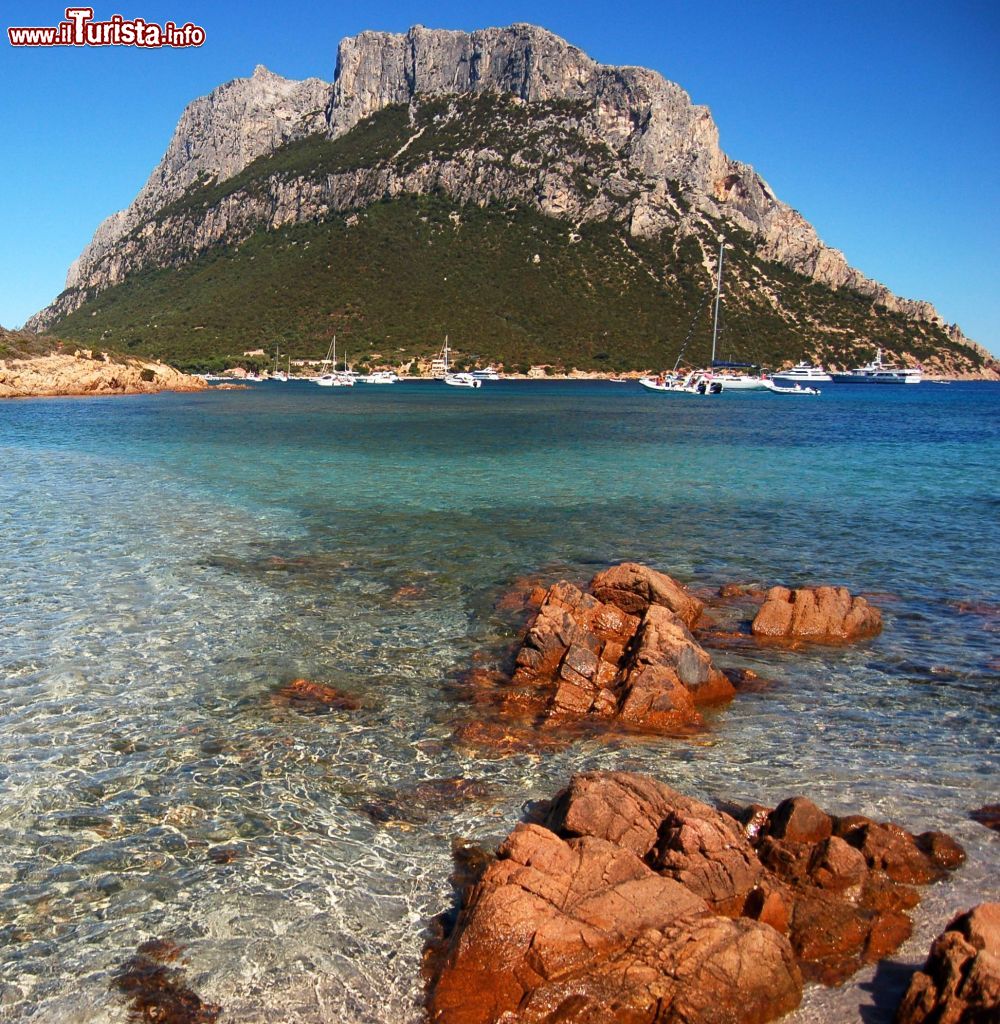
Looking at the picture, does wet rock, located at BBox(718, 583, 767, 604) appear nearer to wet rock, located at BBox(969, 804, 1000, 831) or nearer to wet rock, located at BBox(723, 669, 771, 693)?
wet rock, located at BBox(723, 669, 771, 693)

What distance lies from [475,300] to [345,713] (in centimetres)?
12267

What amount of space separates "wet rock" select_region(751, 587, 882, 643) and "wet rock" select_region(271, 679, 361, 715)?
643 cm

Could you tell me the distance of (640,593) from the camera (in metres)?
13.3

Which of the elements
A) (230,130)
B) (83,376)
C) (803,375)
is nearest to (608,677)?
(83,376)

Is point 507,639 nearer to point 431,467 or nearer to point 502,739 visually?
point 502,739

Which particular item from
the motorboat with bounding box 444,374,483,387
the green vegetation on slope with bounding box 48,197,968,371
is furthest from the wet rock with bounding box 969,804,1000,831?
the green vegetation on slope with bounding box 48,197,968,371

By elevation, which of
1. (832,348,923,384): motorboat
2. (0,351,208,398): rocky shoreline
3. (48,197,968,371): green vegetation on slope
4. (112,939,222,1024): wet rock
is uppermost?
(48,197,968,371): green vegetation on slope

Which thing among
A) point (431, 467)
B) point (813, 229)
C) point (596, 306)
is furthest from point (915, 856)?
point (813, 229)

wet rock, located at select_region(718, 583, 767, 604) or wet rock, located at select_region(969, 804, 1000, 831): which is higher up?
wet rock, located at select_region(718, 583, 767, 604)

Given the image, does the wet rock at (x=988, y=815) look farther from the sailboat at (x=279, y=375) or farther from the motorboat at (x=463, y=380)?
the sailboat at (x=279, y=375)

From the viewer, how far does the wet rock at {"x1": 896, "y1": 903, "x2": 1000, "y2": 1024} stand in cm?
468

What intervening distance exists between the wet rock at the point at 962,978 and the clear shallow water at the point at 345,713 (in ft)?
1.75

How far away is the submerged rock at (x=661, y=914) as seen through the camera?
17.3 feet

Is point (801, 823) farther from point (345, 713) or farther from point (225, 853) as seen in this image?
point (345, 713)
